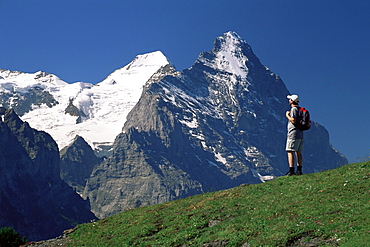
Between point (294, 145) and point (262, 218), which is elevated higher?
point (294, 145)

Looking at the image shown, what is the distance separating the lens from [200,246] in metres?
24.9

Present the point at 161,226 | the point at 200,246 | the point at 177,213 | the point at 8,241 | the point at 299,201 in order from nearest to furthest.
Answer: the point at 200,246 → the point at 299,201 → the point at 161,226 → the point at 177,213 → the point at 8,241

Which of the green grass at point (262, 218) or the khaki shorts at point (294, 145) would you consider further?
the khaki shorts at point (294, 145)

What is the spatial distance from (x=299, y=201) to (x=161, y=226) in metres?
7.64

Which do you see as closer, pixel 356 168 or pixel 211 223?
pixel 211 223

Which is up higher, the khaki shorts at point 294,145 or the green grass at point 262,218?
the khaki shorts at point 294,145

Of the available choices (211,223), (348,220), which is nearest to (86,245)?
(211,223)

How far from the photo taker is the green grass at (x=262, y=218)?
23.0 metres

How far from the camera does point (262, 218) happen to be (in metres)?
26.2

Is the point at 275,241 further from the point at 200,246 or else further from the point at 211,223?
the point at 211,223

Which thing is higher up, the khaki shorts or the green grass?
the khaki shorts

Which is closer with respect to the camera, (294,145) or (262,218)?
(262,218)

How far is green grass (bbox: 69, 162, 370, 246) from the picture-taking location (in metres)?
23.0

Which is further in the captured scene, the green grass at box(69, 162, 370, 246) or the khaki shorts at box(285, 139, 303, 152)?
the khaki shorts at box(285, 139, 303, 152)
